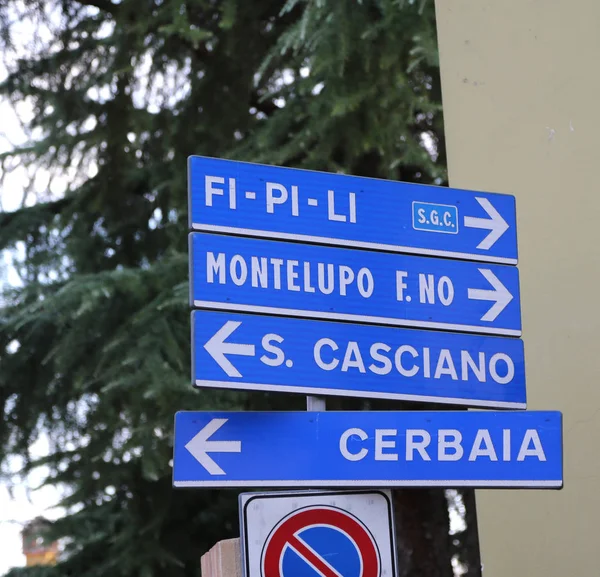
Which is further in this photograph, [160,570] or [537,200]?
[160,570]

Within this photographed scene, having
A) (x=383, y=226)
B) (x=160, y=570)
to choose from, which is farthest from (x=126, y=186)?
(x=383, y=226)

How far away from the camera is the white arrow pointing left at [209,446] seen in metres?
2.38

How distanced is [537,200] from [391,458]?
1.51 m

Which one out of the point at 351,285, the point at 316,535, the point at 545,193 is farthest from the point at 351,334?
the point at 545,193

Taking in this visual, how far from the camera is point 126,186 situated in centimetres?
665

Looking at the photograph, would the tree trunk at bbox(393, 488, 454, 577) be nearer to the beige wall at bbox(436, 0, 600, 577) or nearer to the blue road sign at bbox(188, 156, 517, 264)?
the beige wall at bbox(436, 0, 600, 577)

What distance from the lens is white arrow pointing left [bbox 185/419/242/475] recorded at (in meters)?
2.38

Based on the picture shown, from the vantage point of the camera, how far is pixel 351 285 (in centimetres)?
258

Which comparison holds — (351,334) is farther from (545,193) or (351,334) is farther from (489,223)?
(545,193)

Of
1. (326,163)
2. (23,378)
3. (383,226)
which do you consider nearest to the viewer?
(383,226)

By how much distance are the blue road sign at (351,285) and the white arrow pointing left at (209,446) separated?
27 centimetres

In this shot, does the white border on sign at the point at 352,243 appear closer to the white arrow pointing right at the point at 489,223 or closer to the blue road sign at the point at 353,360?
the white arrow pointing right at the point at 489,223

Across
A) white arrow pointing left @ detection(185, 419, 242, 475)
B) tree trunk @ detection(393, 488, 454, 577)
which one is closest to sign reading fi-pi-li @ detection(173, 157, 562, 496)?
white arrow pointing left @ detection(185, 419, 242, 475)

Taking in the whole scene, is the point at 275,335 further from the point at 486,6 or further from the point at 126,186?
the point at 126,186
